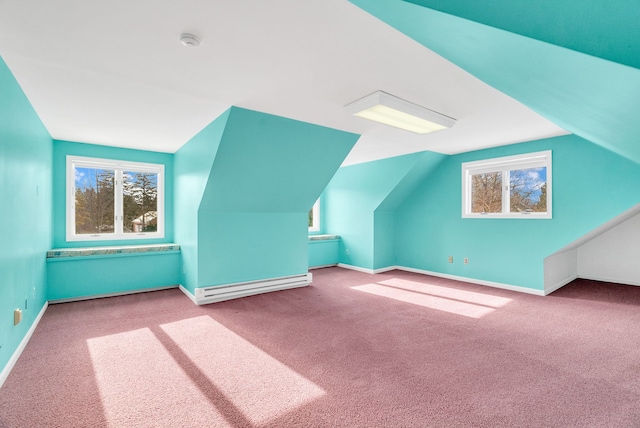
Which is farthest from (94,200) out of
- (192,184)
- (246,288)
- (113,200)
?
(246,288)

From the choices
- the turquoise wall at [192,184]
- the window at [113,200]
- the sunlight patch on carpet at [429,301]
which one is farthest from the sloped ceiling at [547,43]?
the window at [113,200]

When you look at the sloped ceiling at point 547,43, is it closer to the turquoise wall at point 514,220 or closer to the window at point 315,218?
the turquoise wall at point 514,220

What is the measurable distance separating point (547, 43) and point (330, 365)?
2.40m

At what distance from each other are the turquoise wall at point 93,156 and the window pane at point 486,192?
5.36 m

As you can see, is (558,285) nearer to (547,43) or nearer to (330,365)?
(330,365)

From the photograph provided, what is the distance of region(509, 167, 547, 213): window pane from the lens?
183 inches

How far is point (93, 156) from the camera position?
471 centimetres

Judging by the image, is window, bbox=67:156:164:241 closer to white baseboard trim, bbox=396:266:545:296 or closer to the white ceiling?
the white ceiling

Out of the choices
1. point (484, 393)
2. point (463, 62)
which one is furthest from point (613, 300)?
point (463, 62)

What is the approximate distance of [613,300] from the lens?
4.31 meters

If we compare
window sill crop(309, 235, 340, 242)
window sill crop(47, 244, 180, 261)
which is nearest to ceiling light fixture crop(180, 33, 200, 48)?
window sill crop(47, 244, 180, 261)

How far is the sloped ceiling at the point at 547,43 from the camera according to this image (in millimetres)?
894

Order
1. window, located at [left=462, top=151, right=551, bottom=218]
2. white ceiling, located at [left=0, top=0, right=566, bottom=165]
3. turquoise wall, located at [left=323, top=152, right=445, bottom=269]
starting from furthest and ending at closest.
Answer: turquoise wall, located at [left=323, top=152, right=445, bottom=269] < window, located at [left=462, top=151, right=551, bottom=218] < white ceiling, located at [left=0, top=0, right=566, bottom=165]

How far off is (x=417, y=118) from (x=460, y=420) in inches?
106
